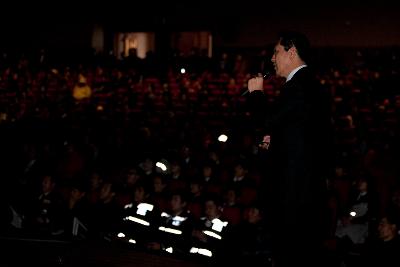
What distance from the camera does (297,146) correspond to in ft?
9.64

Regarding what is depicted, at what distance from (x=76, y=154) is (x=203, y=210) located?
337 cm

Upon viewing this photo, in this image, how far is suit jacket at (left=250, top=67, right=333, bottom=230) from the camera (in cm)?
294

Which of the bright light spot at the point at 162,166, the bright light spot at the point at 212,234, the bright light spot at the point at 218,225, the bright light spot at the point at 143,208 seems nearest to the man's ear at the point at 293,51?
the bright light spot at the point at 212,234

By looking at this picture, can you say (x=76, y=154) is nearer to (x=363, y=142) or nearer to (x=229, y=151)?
(x=229, y=151)

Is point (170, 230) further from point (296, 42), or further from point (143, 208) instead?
point (296, 42)

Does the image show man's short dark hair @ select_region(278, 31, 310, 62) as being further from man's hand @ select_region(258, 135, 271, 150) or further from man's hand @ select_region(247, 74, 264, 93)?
man's hand @ select_region(258, 135, 271, 150)

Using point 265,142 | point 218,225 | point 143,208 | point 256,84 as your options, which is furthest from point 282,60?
point 143,208

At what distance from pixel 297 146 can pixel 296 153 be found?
3 centimetres

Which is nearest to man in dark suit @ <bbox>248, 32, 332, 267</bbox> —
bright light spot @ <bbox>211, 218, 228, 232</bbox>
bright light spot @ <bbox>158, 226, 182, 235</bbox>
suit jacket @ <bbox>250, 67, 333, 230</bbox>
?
suit jacket @ <bbox>250, 67, 333, 230</bbox>

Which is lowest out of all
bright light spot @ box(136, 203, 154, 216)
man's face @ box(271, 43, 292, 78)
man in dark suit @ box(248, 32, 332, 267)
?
man in dark suit @ box(248, 32, 332, 267)

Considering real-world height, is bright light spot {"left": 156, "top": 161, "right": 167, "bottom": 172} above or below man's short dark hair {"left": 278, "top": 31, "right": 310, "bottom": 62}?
above

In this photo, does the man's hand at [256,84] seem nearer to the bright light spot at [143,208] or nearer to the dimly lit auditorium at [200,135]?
the dimly lit auditorium at [200,135]

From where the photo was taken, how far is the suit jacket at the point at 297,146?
294 centimetres

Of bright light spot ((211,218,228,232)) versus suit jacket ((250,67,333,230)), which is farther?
bright light spot ((211,218,228,232))
